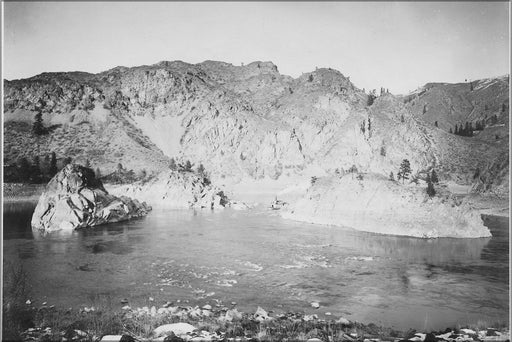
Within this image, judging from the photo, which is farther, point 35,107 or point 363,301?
point 35,107

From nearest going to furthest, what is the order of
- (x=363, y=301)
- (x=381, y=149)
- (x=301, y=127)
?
(x=363, y=301) < (x=381, y=149) < (x=301, y=127)

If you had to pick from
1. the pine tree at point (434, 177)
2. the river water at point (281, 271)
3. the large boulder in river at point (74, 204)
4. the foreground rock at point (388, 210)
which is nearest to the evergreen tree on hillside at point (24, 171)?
the large boulder in river at point (74, 204)

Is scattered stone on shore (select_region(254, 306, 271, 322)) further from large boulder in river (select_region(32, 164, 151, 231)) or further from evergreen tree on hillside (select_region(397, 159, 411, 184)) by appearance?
evergreen tree on hillside (select_region(397, 159, 411, 184))

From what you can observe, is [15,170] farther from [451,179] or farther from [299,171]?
[451,179]

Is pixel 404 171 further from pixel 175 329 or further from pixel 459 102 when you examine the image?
pixel 459 102

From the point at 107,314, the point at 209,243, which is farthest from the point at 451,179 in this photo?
the point at 107,314

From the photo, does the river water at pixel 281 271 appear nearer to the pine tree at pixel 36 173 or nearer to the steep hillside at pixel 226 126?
the pine tree at pixel 36 173

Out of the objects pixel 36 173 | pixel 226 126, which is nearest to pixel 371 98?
pixel 226 126
